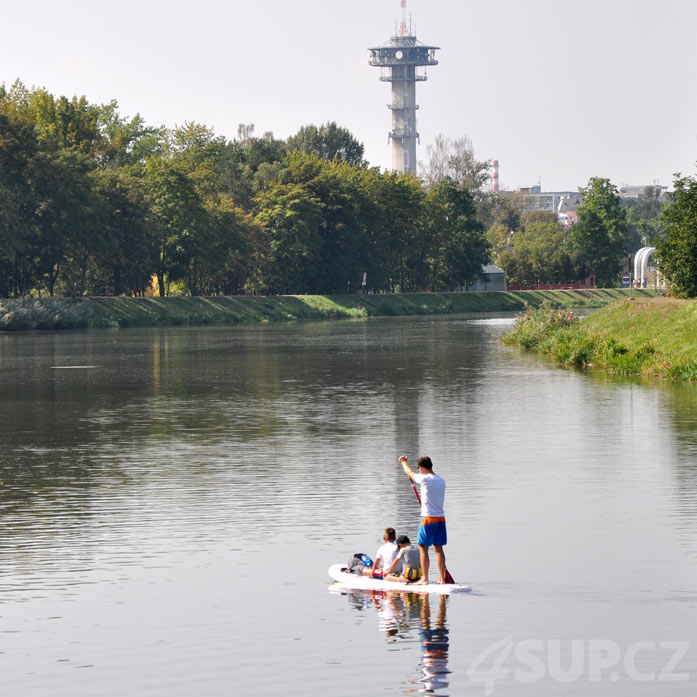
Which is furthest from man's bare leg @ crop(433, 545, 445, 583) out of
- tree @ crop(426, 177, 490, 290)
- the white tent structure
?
tree @ crop(426, 177, 490, 290)

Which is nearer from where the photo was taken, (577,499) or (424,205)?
(577,499)

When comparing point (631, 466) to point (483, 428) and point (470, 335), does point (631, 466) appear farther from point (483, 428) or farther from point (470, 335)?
point (470, 335)

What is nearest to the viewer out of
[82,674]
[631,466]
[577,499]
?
[82,674]

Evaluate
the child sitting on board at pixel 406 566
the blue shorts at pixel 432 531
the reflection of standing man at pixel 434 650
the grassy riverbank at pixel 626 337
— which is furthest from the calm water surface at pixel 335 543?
the grassy riverbank at pixel 626 337

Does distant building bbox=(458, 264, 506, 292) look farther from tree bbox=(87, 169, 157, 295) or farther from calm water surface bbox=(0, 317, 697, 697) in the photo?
calm water surface bbox=(0, 317, 697, 697)

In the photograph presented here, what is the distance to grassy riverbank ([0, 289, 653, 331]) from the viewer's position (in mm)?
125562

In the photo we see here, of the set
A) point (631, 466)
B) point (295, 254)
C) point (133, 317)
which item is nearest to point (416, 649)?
point (631, 466)

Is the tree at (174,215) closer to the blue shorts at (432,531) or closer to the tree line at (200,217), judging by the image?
the tree line at (200,217)

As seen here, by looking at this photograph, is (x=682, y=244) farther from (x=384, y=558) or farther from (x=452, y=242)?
(x=452, y=242)

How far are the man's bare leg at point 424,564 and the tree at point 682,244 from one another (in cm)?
5848

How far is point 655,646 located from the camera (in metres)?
16.3

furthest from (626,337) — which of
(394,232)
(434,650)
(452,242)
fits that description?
(452,242)

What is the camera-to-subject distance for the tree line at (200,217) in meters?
132

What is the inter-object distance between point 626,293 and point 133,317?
77.0 metres
